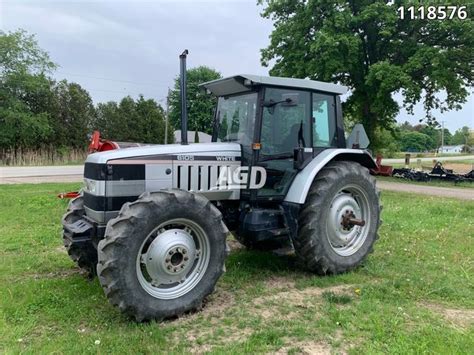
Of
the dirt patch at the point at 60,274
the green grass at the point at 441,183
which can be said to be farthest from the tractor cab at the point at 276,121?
the green grass at the point at 441,183

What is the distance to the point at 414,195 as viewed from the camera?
44.0 ft

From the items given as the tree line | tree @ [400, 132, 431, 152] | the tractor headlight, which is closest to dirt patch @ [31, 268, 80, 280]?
the tractor headlight

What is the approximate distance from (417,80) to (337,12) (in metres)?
4.67

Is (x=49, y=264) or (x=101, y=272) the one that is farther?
(x=49, y=264)

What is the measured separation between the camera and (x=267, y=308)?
12.9 feet

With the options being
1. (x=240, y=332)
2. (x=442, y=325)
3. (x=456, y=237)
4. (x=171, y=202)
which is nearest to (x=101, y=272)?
(x=171, y=202)

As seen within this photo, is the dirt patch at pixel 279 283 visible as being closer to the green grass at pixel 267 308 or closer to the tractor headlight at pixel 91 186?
the green grass at pixel 267 308

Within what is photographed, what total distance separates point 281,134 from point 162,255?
1988 mm

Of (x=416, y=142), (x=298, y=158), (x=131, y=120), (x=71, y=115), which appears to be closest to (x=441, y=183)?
(x=298, y=158)

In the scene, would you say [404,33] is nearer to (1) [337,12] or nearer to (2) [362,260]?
(1) [337,12]

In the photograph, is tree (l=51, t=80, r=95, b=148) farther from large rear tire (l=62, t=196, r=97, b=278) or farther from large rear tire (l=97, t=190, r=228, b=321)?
large rear tire (l=97, t=190, r=228, b=321)

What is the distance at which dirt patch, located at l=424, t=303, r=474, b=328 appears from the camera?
3.69 metres

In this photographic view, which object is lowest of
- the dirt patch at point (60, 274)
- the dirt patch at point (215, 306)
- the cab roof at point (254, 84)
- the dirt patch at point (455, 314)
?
the dirt patch at point (455, 314)

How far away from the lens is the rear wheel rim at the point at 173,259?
3.65 m
